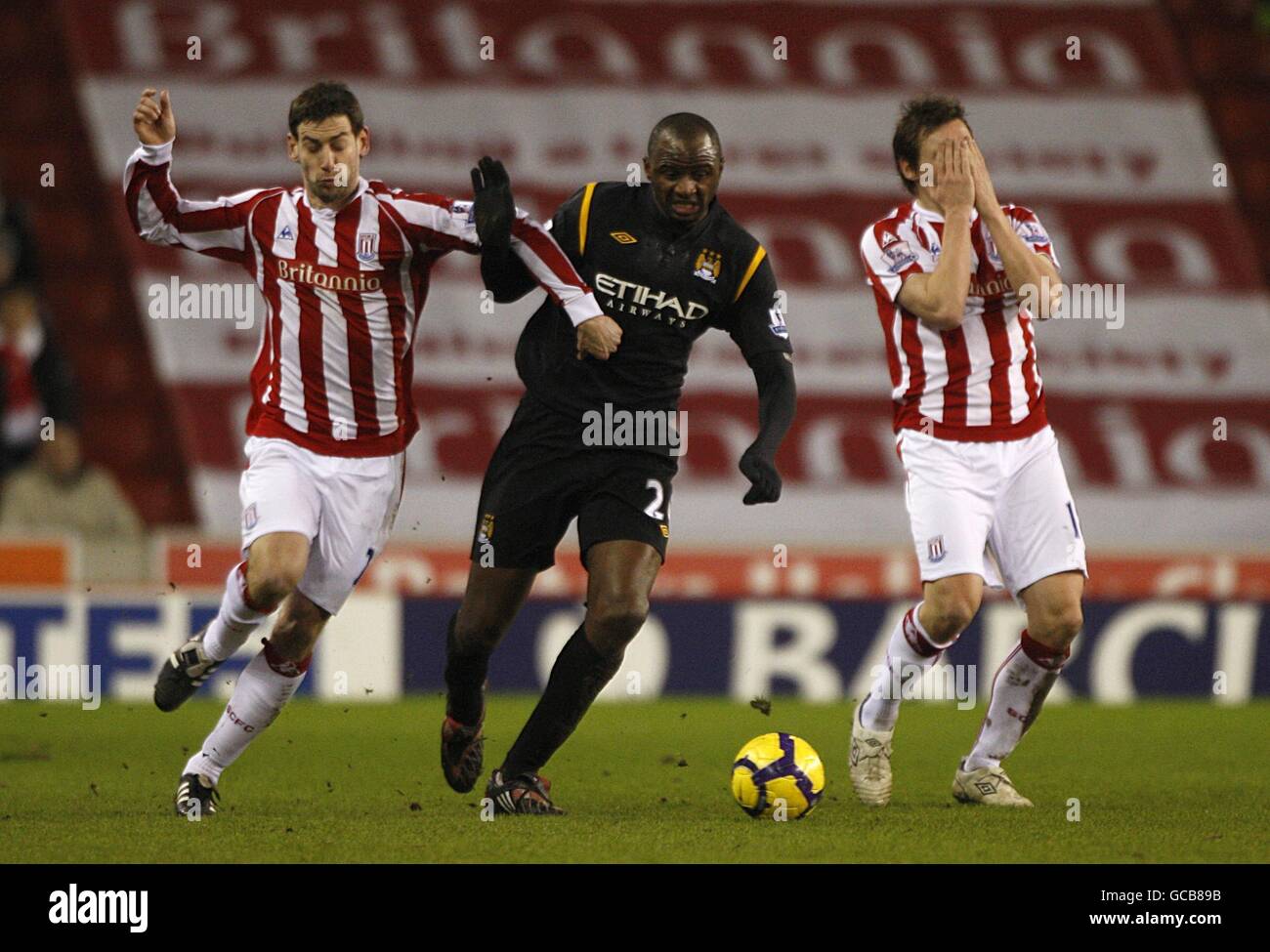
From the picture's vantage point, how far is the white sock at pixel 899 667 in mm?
6277

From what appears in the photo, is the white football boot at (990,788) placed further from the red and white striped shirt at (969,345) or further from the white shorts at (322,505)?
the white shorts at (322,505)

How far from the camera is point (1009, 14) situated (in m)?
15.9

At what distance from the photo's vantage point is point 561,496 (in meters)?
6.09

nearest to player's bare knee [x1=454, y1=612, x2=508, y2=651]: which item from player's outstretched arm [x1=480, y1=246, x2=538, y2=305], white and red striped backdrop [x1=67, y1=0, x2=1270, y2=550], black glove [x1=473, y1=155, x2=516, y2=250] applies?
player's outstretched arm [x1=480, y1=246, x2=538, y2=305]

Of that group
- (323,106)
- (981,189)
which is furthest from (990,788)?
(323,106)

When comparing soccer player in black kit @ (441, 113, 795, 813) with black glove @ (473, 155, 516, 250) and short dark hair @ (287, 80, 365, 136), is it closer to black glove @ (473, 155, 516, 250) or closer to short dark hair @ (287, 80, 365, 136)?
black glove @ (473, 155, 516, 250)

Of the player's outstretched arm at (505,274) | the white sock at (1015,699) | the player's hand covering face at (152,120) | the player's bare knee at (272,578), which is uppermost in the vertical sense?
the player's hand covering face at (152,120)

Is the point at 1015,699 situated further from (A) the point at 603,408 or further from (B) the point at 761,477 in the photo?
(A) the point at 603,408

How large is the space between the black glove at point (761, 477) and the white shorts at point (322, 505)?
1190mm

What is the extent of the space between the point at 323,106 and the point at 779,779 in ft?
8.02

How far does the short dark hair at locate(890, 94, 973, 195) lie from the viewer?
6227mm

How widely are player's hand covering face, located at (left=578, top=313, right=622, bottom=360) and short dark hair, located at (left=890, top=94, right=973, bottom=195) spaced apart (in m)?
1.07

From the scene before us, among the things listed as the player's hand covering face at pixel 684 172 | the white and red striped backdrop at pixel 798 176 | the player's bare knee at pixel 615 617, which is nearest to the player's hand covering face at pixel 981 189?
the player's hand covering face at pixel 684 172

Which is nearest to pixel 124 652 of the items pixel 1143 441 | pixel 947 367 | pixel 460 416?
pixel 460 416
